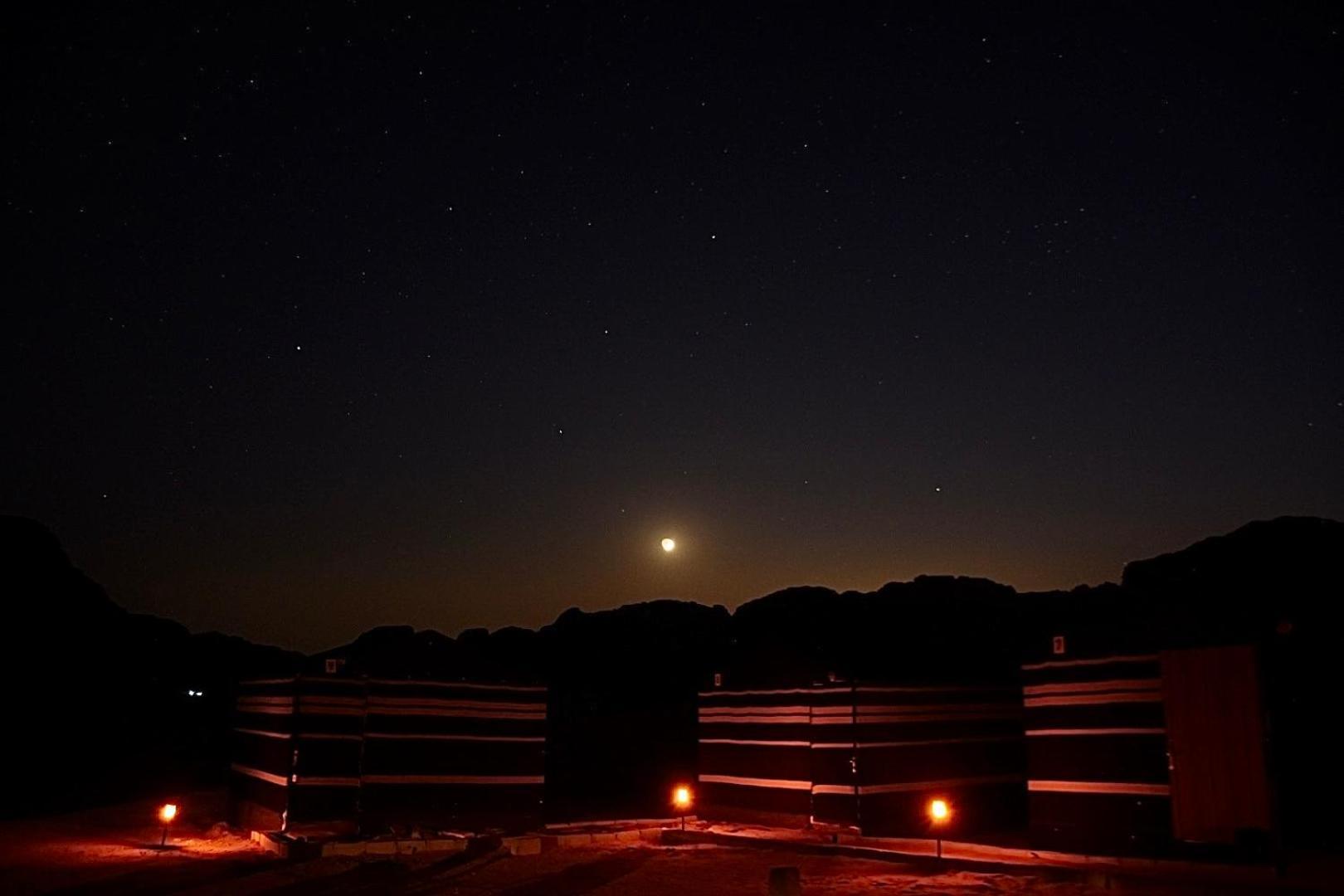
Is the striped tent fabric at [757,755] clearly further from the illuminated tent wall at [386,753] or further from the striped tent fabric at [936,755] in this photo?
the illuminated tent wall at [386,753]

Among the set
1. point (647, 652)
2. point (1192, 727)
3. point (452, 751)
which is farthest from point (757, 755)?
point (647, 652)

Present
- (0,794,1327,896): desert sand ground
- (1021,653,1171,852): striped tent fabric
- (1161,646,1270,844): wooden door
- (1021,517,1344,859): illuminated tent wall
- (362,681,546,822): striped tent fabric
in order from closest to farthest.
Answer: (0,794,1327,896): desert sand ground < (1161,646,1270,844): wooden door < (1021,517,1344,859): illuminated tent wall < (1021,653,1171,852): striped tent fabric < (362,681,546,822): striped tent fabric

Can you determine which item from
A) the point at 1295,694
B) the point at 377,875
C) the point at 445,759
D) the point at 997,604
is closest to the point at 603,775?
the point at 445,759

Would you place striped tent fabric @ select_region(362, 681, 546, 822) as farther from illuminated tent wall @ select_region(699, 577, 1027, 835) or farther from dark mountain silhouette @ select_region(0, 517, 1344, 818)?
illuminated tent wall @ select_region(699, 577, 1027, 835)

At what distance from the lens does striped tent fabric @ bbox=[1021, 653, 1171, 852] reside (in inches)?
607

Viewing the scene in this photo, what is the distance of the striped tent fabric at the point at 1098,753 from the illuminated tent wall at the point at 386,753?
958 cm

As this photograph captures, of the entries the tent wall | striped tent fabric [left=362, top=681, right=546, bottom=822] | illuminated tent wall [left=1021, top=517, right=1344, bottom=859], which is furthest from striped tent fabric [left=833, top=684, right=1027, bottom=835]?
striped tent fabric [left=362, top=681, right=546, bottom=822]

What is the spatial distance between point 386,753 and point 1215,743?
13473 mm

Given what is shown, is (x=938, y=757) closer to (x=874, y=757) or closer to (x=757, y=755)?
(x=874, y=757)

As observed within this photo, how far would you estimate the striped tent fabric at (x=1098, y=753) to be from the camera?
607 inches

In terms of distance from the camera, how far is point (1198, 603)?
1636 centimetres

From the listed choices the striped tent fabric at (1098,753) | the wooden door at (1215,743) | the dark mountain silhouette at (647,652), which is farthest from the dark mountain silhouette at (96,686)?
the wooden door at (1215,743)

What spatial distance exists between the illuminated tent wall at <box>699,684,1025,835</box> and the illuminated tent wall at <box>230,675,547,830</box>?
14.4 feet

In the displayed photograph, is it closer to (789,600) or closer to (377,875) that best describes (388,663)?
(377,875)
